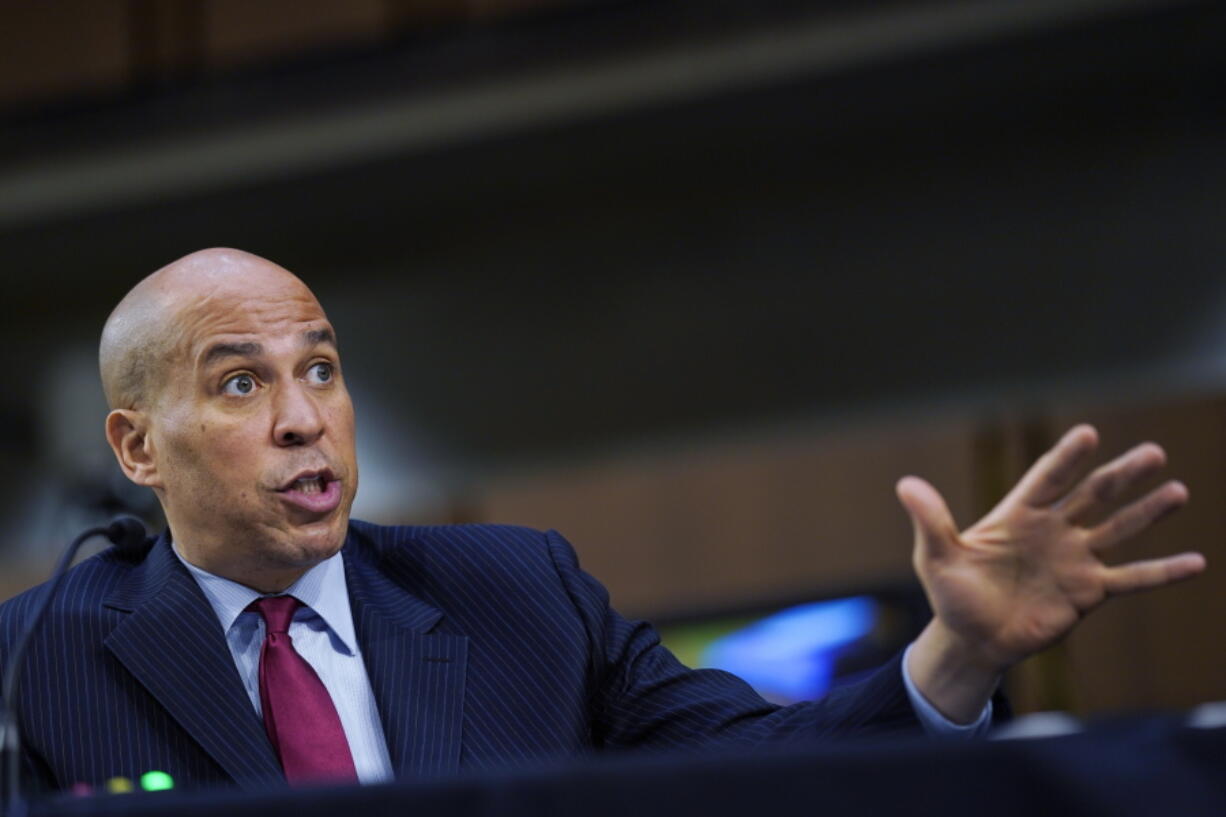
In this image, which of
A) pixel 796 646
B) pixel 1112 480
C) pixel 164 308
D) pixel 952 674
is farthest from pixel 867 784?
pixel 796 646

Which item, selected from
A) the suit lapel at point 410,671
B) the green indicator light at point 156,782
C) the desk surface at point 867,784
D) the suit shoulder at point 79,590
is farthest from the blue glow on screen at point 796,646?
the desk surface at point 867,784

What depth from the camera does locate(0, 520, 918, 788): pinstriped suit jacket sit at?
1574 millimetres

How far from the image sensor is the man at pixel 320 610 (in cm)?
144

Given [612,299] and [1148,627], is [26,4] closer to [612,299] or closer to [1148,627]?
[612,299]

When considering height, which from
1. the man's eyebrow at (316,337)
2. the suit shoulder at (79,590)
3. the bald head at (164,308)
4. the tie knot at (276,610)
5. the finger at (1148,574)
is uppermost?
the bald head at (164,308)

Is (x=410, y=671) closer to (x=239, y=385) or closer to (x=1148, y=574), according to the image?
(x=239, y=385)

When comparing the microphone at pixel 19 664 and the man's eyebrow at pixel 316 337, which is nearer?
the microphone at pixel 19 664

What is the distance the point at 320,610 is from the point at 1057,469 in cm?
81

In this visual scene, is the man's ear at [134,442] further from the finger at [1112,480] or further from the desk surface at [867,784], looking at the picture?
the finger at [1112,480]

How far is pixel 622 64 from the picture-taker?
14.0 ft

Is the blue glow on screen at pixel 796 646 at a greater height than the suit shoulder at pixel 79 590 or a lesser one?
greater

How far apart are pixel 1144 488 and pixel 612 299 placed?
1785mm

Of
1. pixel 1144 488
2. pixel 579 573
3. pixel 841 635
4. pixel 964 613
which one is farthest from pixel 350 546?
pixel 1144 488

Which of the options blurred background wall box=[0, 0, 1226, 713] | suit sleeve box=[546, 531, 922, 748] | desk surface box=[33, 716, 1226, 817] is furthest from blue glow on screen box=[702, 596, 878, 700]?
desk surface box=[33, 716, 1226, 817]
